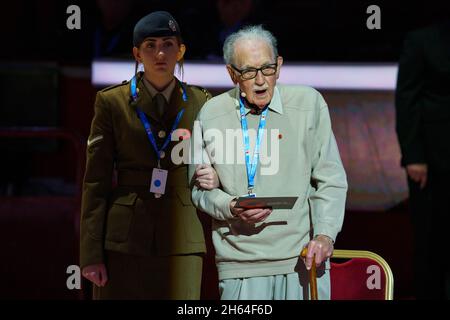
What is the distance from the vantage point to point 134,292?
3924 mm

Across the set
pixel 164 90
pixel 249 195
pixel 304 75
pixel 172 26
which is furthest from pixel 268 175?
pixel 304 75

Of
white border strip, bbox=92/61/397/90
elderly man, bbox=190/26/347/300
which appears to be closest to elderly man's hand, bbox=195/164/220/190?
elderly man, bbox=190/26/347/300

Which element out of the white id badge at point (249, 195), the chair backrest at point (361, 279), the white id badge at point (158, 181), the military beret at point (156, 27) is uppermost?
the military beret at point (156, 27)

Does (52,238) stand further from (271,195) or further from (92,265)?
(271,195)

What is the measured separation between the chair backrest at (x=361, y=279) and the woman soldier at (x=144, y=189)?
0.56m

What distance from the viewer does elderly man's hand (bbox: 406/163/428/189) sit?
4.97 metres

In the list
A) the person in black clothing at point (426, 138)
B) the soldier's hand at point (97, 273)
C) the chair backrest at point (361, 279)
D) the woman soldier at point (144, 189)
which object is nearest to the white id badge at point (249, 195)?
the woman soldier at point (144, 189)

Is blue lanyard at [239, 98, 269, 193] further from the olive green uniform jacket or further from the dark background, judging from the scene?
the dark background

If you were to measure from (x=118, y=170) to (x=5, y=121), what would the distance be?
10.9 feet

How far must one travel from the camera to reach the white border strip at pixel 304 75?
183 inches

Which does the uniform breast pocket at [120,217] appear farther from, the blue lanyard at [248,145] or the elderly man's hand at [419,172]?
the elderly man's hand at [419,172]

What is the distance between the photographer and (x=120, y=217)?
3.93m

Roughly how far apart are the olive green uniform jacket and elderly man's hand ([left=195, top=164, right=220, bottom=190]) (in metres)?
0.28

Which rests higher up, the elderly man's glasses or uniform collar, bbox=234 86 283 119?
the elderly man's glasses
